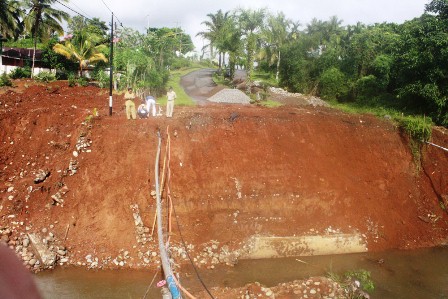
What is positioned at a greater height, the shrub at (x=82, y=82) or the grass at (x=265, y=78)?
the grass at (x=265, y=78)

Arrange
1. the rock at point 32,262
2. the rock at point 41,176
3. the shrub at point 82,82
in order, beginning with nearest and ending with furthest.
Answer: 1. the rock at point 32,262
2. the rock at point 41,176
3. the shrub at point 82,82

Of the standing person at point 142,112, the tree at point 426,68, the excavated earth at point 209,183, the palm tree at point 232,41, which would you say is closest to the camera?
the excavated earth at point 209,183

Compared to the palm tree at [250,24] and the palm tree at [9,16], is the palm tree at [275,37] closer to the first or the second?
the palm tree at [250,24]

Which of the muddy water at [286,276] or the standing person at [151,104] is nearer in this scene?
the muddy water at [286,276]

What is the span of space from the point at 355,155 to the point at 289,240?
5.53m

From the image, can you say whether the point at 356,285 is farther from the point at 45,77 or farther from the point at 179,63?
the point at 179,63

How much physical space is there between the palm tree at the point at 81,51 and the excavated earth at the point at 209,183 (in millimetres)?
12564

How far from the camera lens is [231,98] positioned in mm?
23938

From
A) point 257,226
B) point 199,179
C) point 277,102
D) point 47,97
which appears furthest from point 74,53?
point 257,226

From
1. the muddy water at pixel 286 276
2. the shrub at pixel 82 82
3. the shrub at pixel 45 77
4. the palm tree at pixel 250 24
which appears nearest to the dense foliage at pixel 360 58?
the palm tree at pixel 250 24

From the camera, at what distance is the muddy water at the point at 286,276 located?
9.95m

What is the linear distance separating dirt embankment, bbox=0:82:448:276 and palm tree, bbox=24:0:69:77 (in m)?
14.8

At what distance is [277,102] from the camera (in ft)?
82.7

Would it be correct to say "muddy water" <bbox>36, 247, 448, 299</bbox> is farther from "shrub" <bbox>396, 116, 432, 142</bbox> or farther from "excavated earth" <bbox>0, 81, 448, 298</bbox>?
"shrub" <bbox>396, 116, 432, 142</bbox>
